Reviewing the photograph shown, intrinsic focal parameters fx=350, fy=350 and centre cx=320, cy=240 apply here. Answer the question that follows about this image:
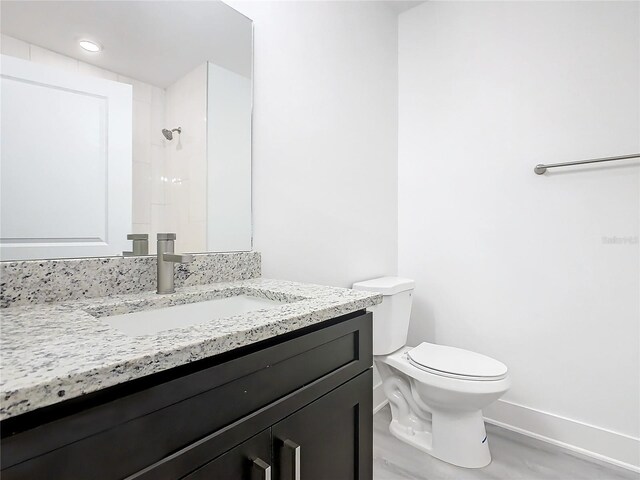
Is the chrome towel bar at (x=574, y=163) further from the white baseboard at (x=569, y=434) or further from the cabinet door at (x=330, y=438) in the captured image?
the cabinet door at (x=330, y=438)

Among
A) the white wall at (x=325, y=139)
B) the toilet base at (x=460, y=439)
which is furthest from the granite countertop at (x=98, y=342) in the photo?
the toilet base at (x=460, y=439)

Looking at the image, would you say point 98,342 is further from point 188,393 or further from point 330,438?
point 330,438

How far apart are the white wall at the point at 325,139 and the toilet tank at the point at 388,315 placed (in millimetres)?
177

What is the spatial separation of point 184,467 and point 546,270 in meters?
1.83

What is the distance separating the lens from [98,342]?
1.76ft

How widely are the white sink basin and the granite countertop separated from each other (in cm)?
2

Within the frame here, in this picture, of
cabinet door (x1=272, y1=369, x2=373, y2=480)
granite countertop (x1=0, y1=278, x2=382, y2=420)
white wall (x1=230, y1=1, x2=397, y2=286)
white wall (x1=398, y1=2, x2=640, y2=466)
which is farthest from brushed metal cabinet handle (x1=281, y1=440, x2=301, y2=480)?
white wall (x1=398, y1=2, x2=640, y2=466)

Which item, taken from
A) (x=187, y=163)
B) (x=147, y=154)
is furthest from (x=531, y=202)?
(x=147, y=154)

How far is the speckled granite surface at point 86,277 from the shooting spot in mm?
786

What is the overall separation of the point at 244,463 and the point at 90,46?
3.58ft

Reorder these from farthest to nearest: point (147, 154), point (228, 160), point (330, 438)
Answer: point (228, 160) → point (147, 154) → point (330, 438)

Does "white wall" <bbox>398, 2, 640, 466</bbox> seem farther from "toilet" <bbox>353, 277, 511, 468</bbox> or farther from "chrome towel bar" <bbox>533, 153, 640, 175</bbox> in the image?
"toilet" <bbox>353, 277, 511, 468</bbox>

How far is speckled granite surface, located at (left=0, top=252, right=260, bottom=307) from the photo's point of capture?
786mm

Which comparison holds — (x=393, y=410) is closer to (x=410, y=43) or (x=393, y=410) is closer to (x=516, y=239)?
(x=516, y=239)
